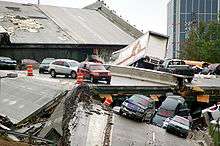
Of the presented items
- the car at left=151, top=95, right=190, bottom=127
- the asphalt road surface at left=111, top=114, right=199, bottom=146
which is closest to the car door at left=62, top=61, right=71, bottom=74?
the car at left=151, top=95, right=190, bottom=127

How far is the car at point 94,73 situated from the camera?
112ft

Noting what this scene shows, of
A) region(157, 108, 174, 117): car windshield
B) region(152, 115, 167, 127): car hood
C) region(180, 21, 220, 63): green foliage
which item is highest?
region(180, 21, 220, 63): green foliage

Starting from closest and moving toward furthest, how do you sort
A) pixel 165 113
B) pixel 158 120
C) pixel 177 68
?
1. pixel 158 120
2. pixel 165 113
3. pixel 177 68

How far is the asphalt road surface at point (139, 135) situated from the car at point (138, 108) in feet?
1.10

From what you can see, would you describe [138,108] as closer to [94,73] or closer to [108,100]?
[108,100]

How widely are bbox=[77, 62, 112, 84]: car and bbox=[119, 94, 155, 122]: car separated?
822cm

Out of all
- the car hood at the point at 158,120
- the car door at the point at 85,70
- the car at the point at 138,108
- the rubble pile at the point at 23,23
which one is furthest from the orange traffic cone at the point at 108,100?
the rubble pile at the point at 23,23

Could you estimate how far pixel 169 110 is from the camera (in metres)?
28.3

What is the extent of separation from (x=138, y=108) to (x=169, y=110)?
356 centimetres

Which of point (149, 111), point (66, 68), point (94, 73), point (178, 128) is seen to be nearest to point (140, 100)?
point (149, 111)

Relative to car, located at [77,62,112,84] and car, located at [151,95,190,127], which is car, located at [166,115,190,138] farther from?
car, located at [77,62,112,84]

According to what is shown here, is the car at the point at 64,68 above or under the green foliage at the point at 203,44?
under

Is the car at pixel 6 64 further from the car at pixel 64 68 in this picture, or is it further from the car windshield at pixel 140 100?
the car windshield at pixel 140 100

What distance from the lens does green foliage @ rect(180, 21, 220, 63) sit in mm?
62594
